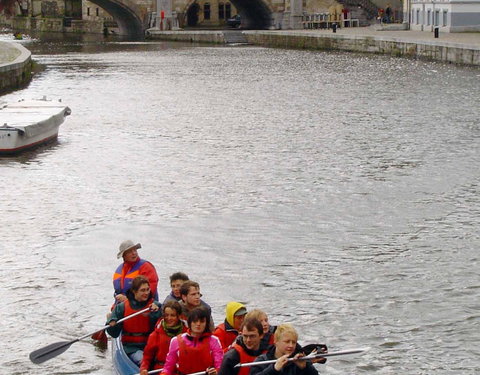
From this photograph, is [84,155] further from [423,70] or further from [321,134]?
[423,70]

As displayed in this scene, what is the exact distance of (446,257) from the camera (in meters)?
15.5

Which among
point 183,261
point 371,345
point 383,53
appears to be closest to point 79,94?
point 383,53

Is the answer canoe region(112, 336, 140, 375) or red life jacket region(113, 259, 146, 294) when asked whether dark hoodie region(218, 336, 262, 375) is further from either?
red life jacket region(113, 259, 146, 294)

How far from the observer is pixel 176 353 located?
9.77 meters

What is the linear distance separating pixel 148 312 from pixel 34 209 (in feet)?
27.4

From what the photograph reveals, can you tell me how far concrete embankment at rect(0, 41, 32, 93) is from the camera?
3691cm

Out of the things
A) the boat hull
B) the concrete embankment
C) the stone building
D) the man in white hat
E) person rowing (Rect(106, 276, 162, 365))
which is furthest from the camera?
the stone building

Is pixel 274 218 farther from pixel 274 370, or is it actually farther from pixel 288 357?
pixel 288 357

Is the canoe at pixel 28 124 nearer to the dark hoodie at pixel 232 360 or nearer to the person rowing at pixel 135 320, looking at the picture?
the person rowing at pixel 135 320

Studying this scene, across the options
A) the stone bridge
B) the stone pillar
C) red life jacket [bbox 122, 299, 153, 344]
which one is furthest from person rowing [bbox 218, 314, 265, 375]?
the stone pillar

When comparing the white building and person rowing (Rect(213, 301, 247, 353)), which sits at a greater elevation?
the white building

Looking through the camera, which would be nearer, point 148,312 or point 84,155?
point 148,312

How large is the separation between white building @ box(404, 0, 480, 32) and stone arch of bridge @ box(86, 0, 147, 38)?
23.6 meters

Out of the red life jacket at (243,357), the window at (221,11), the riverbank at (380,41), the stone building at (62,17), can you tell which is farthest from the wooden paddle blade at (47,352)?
the window at (221,11)
